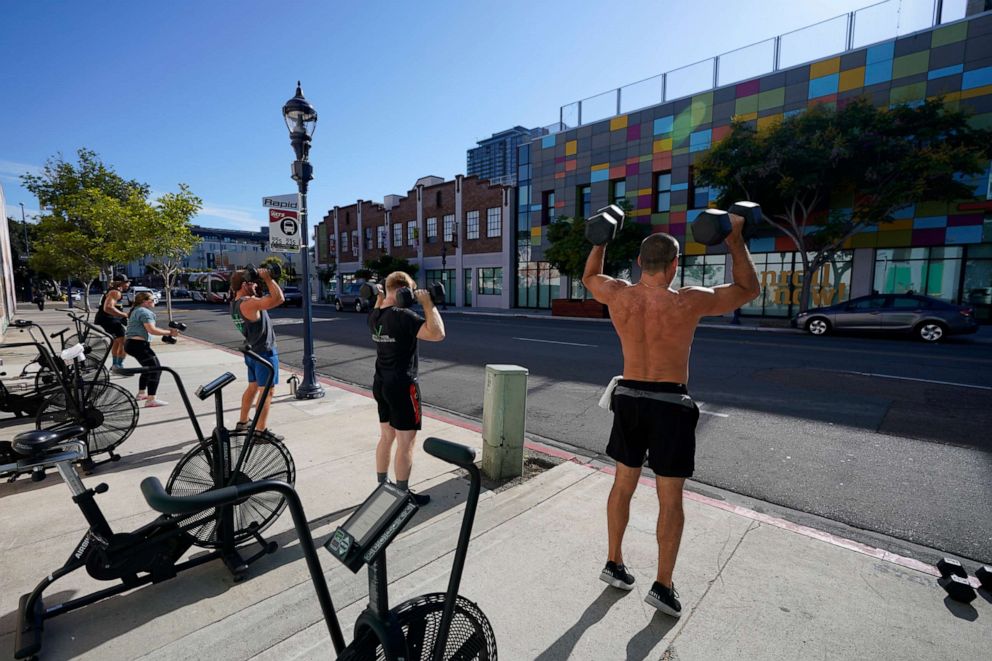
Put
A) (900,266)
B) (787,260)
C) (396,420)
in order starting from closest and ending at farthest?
(396,420), (900,266), (787,260)

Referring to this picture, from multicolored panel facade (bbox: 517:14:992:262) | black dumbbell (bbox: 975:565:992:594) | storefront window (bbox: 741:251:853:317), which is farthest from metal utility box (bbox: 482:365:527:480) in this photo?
multicolored panel facade (bbox: 517:14:992:262)

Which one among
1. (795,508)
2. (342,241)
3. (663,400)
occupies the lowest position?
(795,508)

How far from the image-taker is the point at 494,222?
1289 inches

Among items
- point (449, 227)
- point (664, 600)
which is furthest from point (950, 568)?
point (449, 227)

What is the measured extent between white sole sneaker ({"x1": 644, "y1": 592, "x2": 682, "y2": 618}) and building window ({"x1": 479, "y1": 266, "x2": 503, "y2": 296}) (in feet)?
99.4

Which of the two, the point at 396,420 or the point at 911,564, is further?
the point at 396,420

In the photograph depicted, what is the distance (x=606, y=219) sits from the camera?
271cm

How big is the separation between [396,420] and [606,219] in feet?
7.03

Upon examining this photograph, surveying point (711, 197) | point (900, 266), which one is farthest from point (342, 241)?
point (900, 266)

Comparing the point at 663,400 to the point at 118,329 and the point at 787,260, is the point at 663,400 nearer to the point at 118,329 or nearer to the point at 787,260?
the point at 118,329

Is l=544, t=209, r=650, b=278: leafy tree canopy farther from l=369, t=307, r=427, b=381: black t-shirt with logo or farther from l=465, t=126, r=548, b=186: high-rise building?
l=465, t=126, r=548, b=186: high-rise building

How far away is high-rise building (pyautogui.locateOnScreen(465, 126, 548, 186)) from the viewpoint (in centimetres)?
13591

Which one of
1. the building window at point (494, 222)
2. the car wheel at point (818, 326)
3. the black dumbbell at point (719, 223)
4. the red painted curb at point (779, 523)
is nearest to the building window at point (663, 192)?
the car wheel at point (818, 326)

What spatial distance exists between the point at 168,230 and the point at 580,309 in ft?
59.0
